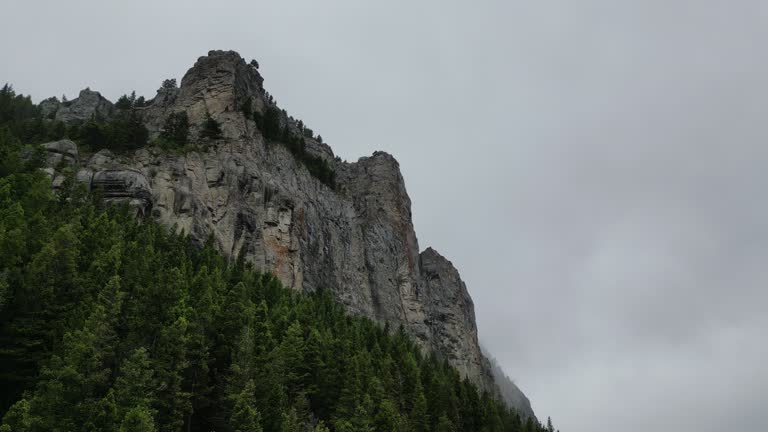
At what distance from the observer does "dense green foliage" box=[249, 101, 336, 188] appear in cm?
12812

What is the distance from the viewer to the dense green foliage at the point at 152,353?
3494 cm

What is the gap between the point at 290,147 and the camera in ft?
442

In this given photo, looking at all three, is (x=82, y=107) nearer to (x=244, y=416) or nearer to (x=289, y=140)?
(x=289, y=140)

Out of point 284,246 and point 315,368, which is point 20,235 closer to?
point 315,368

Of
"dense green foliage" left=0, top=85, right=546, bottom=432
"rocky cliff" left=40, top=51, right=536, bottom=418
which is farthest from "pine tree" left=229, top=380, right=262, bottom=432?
"rocky cliff" left=40, top=51, right=536, bottom=418

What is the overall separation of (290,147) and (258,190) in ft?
88.9

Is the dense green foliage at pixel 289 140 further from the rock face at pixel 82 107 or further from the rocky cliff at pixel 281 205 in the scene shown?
the rock face at pixel 82 107

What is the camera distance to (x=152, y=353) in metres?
43.3

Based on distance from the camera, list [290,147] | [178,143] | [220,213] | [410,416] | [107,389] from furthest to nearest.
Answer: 1. [290,147]
2. [178,143]
3. [220,213]
4. [410,416]
5. [107,389]

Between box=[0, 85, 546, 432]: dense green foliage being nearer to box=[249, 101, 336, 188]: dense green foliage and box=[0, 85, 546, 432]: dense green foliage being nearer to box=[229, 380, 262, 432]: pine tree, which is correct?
Result: box=[229, 380, 262, 432]: pine tree

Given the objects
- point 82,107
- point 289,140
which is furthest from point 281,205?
point 82,107

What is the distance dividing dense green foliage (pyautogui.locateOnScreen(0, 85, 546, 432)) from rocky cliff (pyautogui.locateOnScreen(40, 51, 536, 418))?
19657mm

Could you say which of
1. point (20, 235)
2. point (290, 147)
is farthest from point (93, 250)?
point (290, 147)

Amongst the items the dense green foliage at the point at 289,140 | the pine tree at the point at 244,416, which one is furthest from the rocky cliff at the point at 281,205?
the pine tree at the point at 244,416
